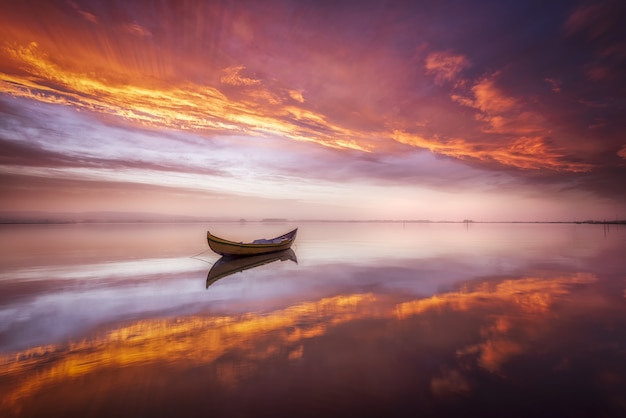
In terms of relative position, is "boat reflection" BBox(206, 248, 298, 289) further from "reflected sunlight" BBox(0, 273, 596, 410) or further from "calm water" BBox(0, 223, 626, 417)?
"reflected sunlight" BBox(0, 273, 596, 410)

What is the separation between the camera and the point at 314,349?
771cm

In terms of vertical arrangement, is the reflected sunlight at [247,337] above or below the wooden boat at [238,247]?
below

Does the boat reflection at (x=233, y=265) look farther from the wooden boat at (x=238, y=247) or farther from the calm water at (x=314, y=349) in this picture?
the calm water at (x=314, y=349)

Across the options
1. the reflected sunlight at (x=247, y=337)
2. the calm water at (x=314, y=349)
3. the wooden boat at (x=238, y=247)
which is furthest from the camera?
the wooden boat at (x=238, y=247)

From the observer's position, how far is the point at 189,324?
984 cm

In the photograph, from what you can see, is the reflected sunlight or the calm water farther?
the reflected sunlight

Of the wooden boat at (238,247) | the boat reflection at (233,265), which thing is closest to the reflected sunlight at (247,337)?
the boat reflection at (233,265)

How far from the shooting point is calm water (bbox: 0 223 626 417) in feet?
17.9

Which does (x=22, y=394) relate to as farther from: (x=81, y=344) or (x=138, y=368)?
(x=81, y=344)

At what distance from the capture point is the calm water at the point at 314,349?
545 centimetres

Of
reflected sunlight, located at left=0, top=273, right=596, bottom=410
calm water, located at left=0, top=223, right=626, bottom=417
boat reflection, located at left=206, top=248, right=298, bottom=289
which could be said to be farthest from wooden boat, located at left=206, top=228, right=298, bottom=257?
reflected sunlight, located at left=0, top=273, right=596, bottom=410

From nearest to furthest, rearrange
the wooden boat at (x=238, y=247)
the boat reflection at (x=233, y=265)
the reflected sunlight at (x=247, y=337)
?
the reflected sunlight at (x=247, y=337)
the boat reflection at (x=233, y=265)
the wooden boat at (x=238, y=247)

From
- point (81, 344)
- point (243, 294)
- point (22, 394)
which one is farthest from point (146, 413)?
point (243, 294)

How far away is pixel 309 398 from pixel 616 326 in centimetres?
1048
